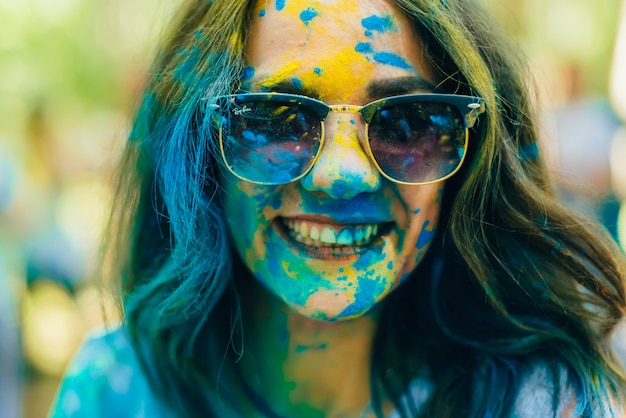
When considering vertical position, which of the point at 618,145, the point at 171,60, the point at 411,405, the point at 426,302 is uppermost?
the point at 171,60

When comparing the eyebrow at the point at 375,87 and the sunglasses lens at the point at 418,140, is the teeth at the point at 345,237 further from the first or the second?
the eyebrow at the point at 375,87

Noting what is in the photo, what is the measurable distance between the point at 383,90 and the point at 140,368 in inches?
38.9

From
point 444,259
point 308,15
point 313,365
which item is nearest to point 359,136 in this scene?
point 308,15

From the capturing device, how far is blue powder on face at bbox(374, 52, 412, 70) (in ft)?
4.35

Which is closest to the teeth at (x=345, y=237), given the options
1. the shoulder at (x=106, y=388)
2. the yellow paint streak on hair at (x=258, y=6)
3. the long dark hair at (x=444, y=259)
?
the long dark hair at (x=444, y=259)

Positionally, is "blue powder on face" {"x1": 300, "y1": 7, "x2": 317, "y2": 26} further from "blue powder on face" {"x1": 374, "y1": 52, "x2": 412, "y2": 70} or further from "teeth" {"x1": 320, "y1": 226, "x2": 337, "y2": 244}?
"teeth" {"x1": 320, "y1": 226, "x2": 337, "y2": 244}

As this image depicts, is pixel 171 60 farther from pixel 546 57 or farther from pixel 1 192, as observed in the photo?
pixel 546 57

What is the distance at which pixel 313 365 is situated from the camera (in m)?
1.61

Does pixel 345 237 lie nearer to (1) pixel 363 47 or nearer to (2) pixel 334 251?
(2) pixel 334 251

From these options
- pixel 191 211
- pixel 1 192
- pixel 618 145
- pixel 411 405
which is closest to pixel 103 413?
pixel 191 211

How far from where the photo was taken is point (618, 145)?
12.6 ft

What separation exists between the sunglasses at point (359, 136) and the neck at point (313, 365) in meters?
0.45

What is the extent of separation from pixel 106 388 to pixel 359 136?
1.00 m

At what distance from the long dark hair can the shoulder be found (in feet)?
0.25
